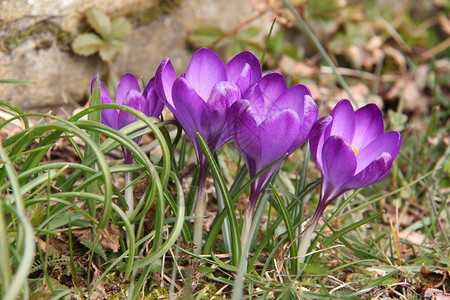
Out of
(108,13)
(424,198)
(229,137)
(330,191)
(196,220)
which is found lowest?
(424,198)

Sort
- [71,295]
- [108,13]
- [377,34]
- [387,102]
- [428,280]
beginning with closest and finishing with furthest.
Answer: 1. [71,295]
2. [428,280]
3. [108,13]
4. [387,102]
5. [377,34]

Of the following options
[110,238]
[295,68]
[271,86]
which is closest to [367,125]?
[271,86]

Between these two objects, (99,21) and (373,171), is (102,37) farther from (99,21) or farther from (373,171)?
(373,171)

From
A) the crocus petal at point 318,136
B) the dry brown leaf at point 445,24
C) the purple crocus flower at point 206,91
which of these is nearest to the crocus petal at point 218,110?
the purple crocus flower at point 206,91

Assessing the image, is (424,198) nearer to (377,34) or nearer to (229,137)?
Answer: (229,137)

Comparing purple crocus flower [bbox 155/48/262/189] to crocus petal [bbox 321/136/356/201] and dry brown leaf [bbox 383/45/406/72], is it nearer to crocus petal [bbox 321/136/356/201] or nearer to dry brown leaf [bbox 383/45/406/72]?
crocus petal [bbox 321/136/356/201]

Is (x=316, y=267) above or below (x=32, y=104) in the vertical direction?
below

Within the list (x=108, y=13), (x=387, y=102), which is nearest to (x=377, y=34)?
(x=387, y=102)
